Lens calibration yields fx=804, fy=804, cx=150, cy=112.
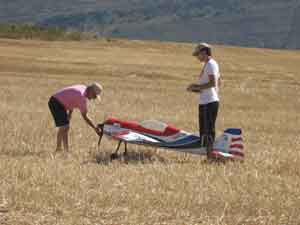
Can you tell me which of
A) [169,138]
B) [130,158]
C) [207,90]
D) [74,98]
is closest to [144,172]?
[130,158]

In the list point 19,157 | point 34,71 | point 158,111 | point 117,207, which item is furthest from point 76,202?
point 34,71

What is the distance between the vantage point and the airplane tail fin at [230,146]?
39.7ft

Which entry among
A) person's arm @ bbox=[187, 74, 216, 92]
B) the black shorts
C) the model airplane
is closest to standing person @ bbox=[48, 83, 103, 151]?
the black shorts

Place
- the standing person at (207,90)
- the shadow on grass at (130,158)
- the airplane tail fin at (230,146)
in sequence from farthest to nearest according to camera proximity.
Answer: the standing person at (207,90), the airplane tail fin at (230,146), the shadow on grass at (130,158)

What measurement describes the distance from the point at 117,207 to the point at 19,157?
11.8 feet

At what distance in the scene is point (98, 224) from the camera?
7816 millimetres

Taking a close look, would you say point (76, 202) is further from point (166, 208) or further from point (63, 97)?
point (63, 97)

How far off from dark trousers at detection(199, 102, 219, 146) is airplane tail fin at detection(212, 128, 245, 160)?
14 cm

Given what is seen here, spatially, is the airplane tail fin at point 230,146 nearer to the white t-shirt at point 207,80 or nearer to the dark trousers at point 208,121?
the dark trousers at point 208,121

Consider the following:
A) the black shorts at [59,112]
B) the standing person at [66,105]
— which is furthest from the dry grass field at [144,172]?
the black shorts at [59,112]

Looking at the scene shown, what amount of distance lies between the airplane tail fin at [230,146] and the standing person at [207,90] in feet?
0.41

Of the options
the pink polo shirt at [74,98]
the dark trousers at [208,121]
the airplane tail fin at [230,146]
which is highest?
the pink polo shirt at [74,98]

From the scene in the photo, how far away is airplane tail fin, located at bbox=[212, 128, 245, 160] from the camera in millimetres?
12102

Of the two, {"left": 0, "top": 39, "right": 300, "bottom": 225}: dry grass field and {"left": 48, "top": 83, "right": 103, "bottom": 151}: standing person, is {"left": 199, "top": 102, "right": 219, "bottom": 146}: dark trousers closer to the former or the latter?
{"left": 0, "top": 39, "right": 300, "bottom": 225}: dry grass field
